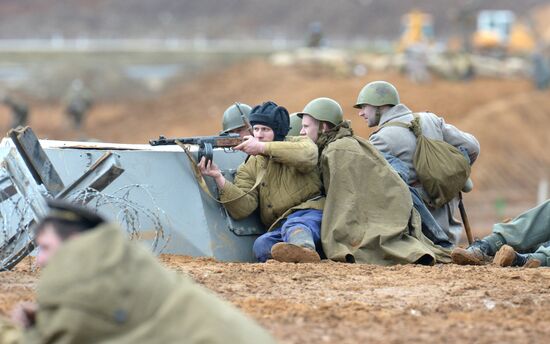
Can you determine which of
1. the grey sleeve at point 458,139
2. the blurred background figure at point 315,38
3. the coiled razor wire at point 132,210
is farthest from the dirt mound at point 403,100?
the coiled razor wire at point 132,210

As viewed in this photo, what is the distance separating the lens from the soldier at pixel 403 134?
432 inches

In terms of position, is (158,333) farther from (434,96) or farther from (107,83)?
A: (107,83)

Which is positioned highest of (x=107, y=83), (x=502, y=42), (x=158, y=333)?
(x=107, y=83)

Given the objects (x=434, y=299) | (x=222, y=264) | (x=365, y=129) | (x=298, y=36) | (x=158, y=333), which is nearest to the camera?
(x=158, y=333)

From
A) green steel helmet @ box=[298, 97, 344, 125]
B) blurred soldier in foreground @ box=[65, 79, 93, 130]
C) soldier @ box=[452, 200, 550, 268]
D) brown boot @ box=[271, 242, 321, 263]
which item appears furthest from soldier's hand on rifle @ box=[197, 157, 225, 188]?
blurred soldier in foreground @ box=[65, 79, 93, 130]

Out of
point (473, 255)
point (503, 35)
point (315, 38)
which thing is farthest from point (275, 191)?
point (503, 35)

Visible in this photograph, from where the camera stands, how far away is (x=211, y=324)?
191 inches

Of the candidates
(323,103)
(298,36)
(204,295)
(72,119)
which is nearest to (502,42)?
(298,36)

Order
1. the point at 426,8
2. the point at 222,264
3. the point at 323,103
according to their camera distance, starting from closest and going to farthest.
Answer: the point at 222,264
the point at 323,103
the point at 426,8

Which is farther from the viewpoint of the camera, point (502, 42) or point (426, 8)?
point (426, 8)

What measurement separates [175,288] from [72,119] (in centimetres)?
3499

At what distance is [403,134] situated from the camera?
36.0 ft

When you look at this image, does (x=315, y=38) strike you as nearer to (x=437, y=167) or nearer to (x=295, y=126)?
(x=295, y=126)

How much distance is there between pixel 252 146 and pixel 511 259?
7.20ft
